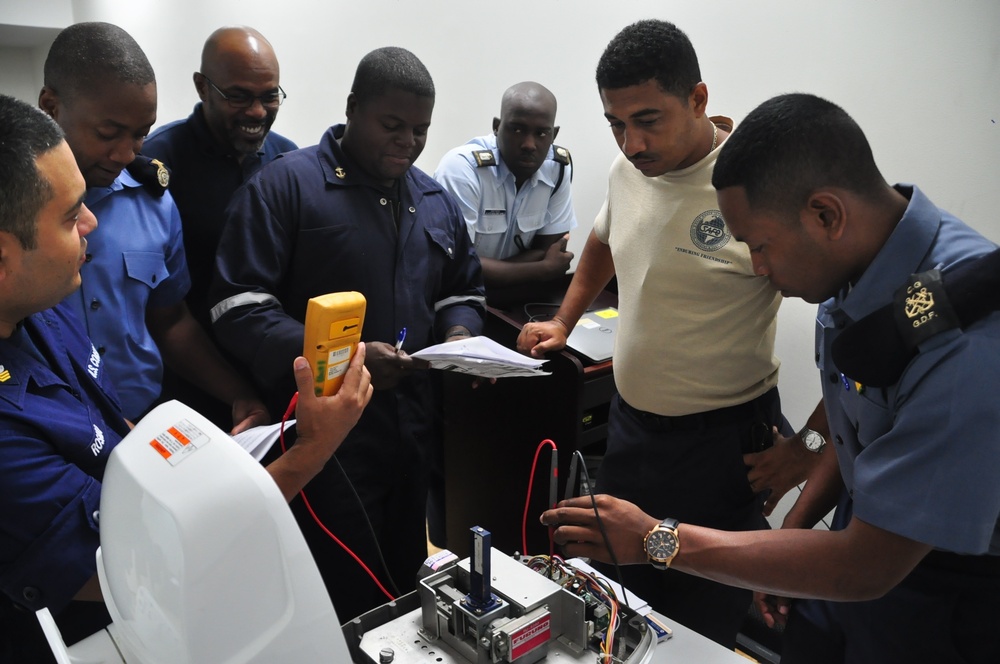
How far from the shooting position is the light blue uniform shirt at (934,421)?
866mm

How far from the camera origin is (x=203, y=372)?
5.53 ft

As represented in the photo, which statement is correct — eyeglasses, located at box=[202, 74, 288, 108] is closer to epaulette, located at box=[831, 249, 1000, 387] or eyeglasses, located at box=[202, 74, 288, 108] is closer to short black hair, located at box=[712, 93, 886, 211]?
short black hair, located at box=[712, 93, 886, 211]

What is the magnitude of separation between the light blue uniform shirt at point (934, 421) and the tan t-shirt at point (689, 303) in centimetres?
52

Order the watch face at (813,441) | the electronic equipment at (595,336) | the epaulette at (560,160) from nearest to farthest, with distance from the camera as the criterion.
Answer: the watch face at (813,441), the electronic equipment at (595,336), the epaulette at (560,160)

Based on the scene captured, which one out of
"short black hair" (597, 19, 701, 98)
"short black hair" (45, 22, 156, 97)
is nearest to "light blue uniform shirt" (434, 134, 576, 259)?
"short black hair" (597, 19, 701, 98)

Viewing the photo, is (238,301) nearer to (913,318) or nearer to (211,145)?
(211,145)

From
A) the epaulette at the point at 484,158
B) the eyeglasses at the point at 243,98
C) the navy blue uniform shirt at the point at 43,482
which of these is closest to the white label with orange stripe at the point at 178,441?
the navy blue uniform shirt at the point at 43,482

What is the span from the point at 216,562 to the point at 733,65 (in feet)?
7.66

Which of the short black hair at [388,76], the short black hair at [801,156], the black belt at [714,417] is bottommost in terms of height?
the black belt at [714,417]

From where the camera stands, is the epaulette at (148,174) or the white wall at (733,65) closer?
the epaulette at (148,174)

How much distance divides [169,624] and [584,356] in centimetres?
157

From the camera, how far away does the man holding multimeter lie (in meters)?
1.56

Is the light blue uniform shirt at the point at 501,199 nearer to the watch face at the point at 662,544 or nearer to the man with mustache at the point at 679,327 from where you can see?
the man with mustache at the point at 679,327

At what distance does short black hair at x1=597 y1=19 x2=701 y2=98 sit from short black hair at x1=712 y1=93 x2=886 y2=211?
0.48 meters
